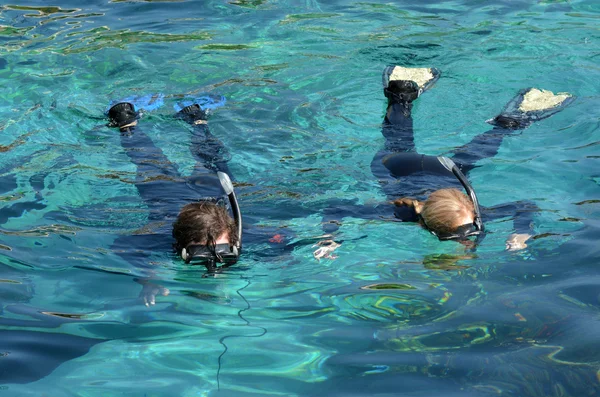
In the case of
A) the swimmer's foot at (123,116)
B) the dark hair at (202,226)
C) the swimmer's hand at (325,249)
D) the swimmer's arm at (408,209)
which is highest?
the swimmer's foot at (123,116)

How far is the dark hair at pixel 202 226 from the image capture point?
356cm

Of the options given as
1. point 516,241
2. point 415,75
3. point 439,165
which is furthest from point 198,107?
point 516,241

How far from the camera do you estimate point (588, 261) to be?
3.57 m

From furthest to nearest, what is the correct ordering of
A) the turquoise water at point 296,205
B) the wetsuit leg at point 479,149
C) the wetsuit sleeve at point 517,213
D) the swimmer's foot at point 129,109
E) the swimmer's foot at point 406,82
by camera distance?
the swimmer's foot at point 406,82, the swimmer's foot at point 129,109, the wetsuit leg at point 479,149, the wetsuit sleeve at point 517,213, the turquoise water at point 296,205

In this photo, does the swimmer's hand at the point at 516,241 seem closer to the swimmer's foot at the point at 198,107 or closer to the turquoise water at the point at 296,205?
the turquoise water at the point at 296,205

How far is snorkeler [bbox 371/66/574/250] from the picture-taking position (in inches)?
152

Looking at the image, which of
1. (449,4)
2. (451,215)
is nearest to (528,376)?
(451,215)

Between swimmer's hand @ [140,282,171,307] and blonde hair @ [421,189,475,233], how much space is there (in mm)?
1508

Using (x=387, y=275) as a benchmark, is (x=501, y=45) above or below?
above

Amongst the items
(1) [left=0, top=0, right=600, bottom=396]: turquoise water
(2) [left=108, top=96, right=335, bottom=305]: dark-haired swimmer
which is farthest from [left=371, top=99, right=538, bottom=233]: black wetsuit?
(2) [left=108, top=96, right=335, bottom=305]: dark-haired swimmer

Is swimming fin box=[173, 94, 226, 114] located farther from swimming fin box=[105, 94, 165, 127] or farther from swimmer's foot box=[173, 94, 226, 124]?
swimming fin box=[105, 94, 165, 127]

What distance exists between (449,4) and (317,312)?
7088 millimetres

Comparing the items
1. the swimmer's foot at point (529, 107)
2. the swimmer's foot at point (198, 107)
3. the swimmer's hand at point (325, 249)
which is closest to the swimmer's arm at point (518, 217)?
the swimmer's hand at point (325, 249)

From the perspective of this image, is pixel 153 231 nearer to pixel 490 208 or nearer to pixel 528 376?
pixel 490 208
